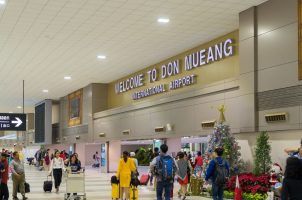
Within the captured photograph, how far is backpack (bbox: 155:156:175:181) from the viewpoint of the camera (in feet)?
31.6

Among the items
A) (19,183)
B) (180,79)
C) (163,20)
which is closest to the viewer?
(19,183)

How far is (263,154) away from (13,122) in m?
11.8

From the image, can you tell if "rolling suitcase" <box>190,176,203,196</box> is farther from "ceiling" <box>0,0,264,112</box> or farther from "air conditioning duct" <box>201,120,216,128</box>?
"ceiling" <box>0,0,264,112</box>

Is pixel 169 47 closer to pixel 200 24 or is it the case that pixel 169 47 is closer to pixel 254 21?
pixel 200 24

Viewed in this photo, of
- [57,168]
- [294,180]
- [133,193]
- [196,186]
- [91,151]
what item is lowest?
[91,151]

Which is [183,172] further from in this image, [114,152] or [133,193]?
[114,152]

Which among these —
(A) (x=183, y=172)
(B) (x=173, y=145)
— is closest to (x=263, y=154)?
(A) (x=183, y=172)

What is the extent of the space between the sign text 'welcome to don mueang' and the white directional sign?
6.45 m

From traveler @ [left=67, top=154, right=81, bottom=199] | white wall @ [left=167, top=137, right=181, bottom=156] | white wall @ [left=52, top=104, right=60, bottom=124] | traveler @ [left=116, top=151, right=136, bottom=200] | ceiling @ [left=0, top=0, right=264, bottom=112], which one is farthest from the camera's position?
A: white wall @ [left=52, top=104, right=60, bottom=124]

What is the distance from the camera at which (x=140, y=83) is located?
2519 centimetres

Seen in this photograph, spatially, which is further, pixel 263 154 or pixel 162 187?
pixel 263 154

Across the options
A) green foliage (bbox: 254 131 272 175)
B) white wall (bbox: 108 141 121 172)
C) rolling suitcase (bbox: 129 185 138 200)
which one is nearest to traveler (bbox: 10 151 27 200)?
rolling suitcase (bbox: 129 185 138 200)

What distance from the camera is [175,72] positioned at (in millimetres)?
21203

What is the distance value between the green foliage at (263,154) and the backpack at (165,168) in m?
4.24
